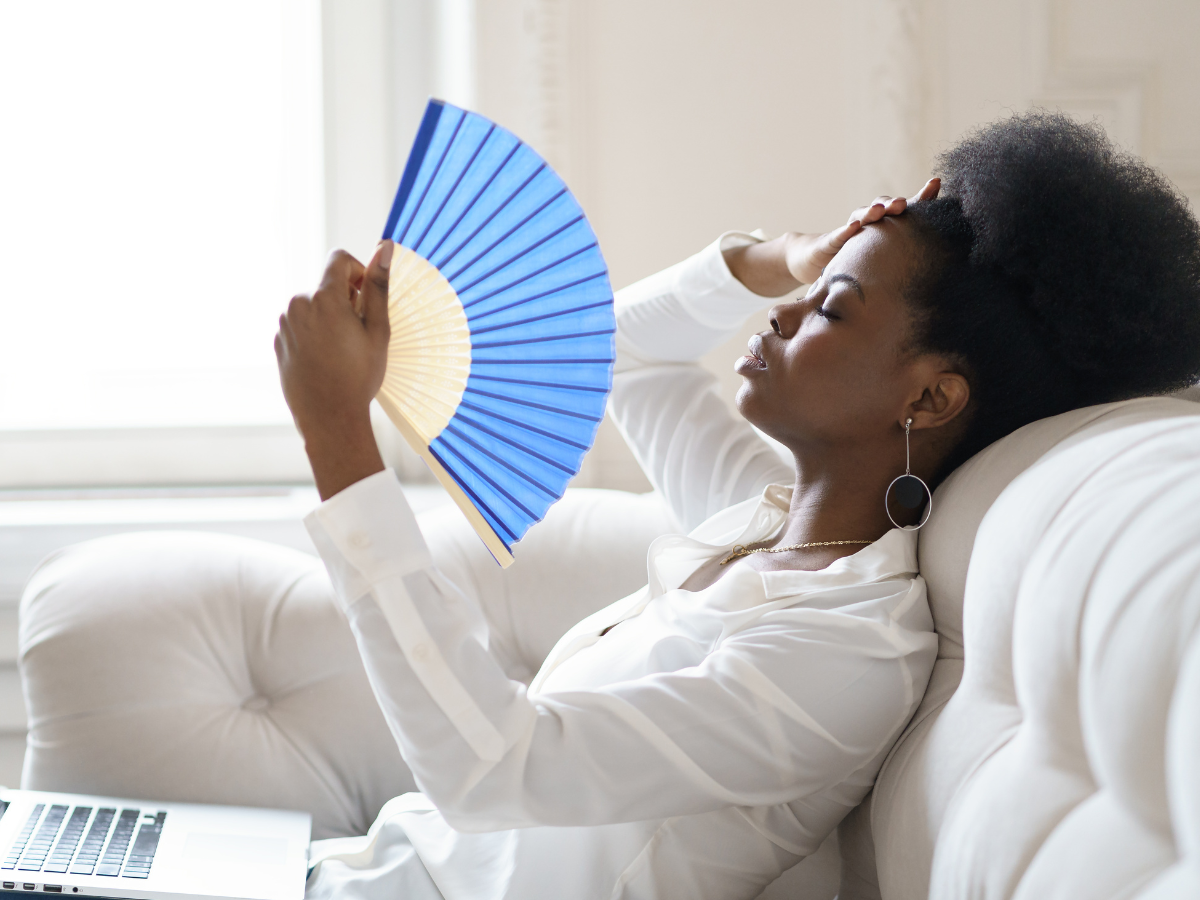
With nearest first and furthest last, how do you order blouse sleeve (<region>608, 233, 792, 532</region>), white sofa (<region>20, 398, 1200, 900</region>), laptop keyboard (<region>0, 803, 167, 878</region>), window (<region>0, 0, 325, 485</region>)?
white sofa (<region>20, 398, 1200, 900</region>), laptop keyboard (<region>0, 803, 167, 878</region>), blouse sleeve (<region>608, 233, 792, 532</region>), window (<region>0, 0, 325, 485</region>)

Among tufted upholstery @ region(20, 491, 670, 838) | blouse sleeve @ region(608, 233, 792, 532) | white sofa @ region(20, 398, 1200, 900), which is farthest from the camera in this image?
blouse sleeve @ region(608, 233, 792, 532)

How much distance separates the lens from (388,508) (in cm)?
78

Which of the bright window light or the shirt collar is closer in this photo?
the shirt collar

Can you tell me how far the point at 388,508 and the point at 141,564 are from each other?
0.76m

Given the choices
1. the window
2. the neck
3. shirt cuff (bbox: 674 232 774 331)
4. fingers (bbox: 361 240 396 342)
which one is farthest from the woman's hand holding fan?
the window

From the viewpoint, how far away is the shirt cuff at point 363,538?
77 centimetres

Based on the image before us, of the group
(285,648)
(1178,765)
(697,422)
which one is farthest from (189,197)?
(1178,765)

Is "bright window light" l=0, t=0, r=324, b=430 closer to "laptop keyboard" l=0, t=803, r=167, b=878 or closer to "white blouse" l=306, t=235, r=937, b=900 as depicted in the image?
"laptop keyboard" l=0, t=803, r=167, b=878

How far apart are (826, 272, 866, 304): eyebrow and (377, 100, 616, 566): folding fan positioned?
0.33 m

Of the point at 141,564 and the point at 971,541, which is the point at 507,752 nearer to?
the point at 971,541

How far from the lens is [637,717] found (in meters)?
0.78

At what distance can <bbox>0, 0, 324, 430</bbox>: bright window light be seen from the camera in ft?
6.58

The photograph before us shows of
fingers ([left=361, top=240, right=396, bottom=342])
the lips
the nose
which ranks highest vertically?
fingers ([left=361, top=240, right=396, bottom=342])

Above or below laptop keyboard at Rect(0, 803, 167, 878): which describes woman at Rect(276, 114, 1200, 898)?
above
